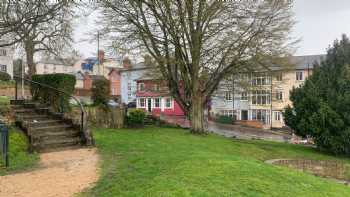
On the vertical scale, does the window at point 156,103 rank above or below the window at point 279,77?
below

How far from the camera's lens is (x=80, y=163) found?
8180 millimetres

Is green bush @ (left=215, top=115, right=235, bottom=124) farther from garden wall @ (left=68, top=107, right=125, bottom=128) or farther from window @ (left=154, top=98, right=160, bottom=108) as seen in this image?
garden wall @ (left=68, top=107, right=125, bottom=128)

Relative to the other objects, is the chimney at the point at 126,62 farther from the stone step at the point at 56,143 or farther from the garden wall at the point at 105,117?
the stone step at the point at 56,143

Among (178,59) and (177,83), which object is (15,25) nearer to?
(178,59)

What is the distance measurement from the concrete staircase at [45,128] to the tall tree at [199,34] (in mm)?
6664

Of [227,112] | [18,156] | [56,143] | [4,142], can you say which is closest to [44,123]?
[56,143]

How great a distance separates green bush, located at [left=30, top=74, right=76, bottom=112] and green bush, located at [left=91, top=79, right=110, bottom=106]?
10.2 ft

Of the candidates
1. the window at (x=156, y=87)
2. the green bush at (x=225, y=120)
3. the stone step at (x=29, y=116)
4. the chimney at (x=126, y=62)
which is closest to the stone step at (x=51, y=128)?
the stone step at (x=29, y=116)

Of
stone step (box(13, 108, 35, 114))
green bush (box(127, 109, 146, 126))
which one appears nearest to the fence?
stone step (box(13, 108, 35, 114))

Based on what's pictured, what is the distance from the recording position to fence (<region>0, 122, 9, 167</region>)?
771cm

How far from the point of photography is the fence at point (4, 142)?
771 centimetres

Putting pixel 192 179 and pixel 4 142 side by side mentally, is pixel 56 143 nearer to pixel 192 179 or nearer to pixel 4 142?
pixel 4 142

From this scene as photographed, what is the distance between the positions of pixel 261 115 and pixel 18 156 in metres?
46.6

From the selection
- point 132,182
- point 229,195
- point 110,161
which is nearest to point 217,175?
point 229,195
